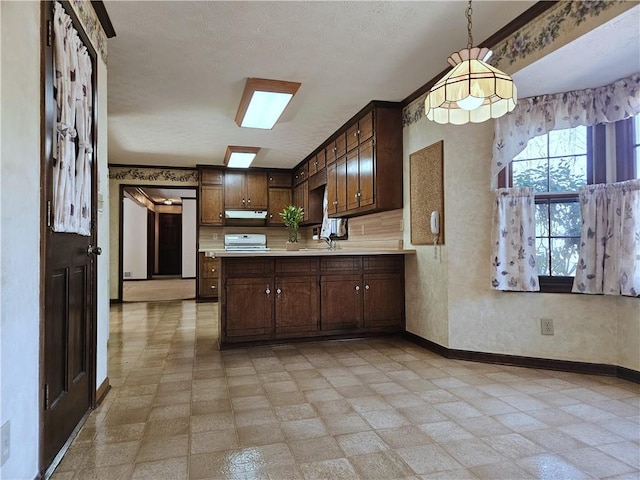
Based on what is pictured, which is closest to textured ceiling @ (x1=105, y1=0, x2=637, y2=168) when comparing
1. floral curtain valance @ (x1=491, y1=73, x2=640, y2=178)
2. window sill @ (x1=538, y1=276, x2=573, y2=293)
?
floral curtain valance @ (x1=491, y1=73, x2=640, y2=178)

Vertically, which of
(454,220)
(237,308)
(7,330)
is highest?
(454,220)

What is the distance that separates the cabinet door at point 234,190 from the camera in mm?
7122

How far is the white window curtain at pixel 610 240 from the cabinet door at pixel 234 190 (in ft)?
17.7

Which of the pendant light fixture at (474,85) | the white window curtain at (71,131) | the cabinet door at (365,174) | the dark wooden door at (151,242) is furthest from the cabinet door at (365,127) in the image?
the dark wooden door at (151,242)

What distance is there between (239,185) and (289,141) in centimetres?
201

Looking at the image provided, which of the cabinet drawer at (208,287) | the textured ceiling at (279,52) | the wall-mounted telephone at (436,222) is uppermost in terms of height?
the textured ceiling at (279,52)

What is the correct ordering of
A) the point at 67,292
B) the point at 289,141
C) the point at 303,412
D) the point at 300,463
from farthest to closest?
the point at 289,141 < the point at 303,412 < the point at 67,292 < the point at 300,463

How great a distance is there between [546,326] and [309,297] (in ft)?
6.70

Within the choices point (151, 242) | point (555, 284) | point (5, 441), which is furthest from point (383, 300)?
point (151, 242)

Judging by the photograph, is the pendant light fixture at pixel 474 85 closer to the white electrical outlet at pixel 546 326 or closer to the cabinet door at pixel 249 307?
the white electrical outlet at pixel 546 326

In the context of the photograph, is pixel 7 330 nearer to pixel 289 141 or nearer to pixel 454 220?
pixel 454 220

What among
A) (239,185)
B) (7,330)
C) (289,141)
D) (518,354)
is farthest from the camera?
(239,185)

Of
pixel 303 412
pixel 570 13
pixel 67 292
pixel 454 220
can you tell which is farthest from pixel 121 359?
pixel 570 13

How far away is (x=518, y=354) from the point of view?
10.4 ft
